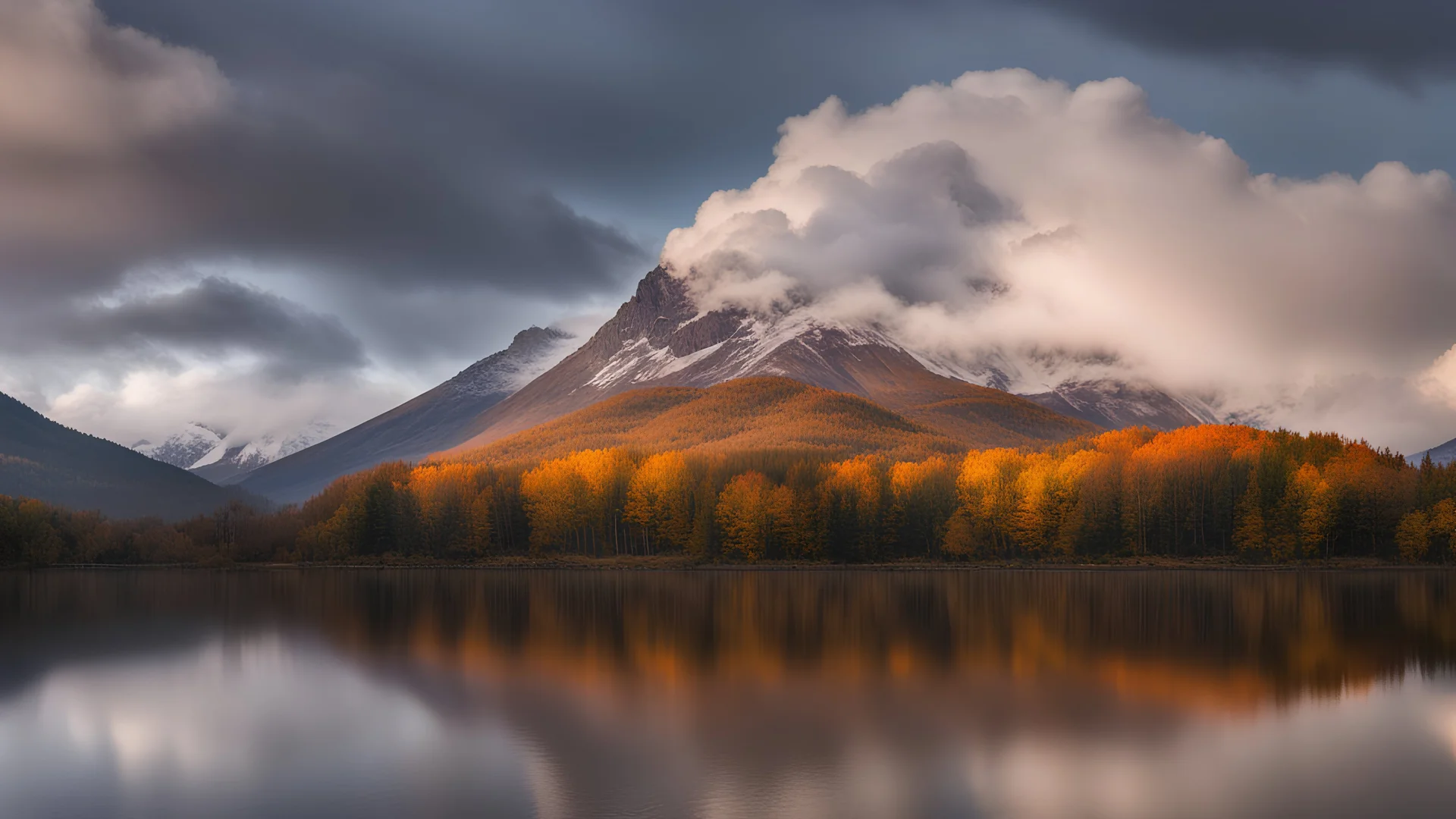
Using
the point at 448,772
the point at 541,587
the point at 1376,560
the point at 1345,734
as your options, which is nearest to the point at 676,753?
the point at 448,772

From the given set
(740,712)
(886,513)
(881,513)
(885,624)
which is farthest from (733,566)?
(740,712)

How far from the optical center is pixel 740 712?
41375 mm

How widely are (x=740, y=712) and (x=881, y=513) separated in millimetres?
125668

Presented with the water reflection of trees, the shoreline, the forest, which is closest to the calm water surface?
the water reflection of trees

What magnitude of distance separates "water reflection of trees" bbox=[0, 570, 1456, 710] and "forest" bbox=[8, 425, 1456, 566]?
17.5m

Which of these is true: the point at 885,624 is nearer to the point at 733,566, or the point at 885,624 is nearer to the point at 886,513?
the point at 733,566

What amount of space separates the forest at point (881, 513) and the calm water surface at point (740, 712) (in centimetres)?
6637

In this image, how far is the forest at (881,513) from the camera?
147m

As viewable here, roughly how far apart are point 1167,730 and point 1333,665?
21128 millimetres

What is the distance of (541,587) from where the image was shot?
382ft

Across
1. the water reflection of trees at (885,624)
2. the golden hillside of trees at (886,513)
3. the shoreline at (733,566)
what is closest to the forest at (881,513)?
the golden hillside of trees at (886,513)

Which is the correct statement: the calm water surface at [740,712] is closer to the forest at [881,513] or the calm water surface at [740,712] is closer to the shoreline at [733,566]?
the shoreline at [733,566]

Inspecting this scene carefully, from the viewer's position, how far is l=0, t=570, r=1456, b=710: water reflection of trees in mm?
51812

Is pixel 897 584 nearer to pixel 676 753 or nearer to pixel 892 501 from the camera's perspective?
pixel 892 501
